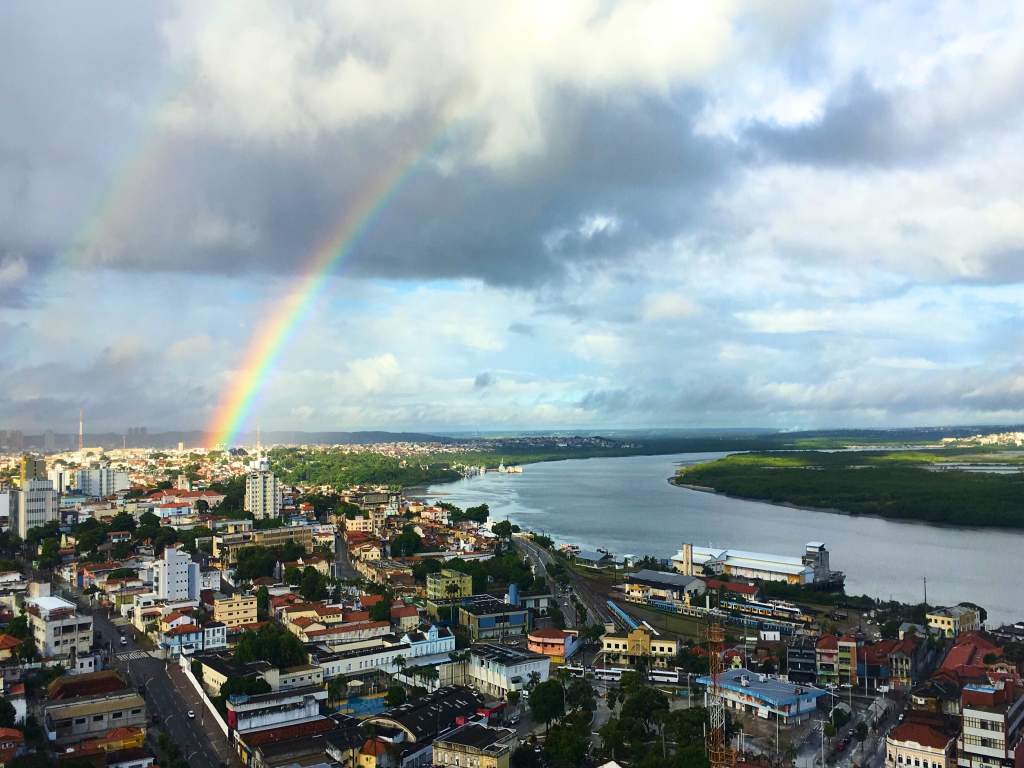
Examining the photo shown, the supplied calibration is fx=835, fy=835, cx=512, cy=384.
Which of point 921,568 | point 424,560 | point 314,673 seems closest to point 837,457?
point 921,568

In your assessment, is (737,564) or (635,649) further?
(737,564)

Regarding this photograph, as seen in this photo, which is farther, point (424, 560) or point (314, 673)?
point (424, 560)

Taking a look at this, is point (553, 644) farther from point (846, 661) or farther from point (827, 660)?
point (846, 661)

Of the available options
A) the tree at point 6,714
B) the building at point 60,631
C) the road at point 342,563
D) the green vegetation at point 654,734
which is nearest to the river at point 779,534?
the road at point 342,563

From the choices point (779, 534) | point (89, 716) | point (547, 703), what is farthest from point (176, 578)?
point (779, 534)

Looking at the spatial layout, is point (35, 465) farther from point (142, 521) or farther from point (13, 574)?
point (13, 574)

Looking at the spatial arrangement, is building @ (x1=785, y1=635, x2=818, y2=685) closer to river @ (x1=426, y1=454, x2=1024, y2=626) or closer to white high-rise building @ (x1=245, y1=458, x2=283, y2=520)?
river @ (x1=426, y1=454, x2=1024, y2=626)
